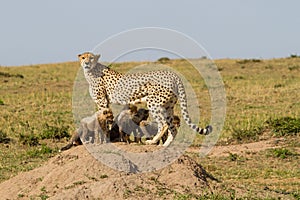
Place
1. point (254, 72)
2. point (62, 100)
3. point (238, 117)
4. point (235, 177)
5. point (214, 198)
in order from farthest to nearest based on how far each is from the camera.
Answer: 1. point (254, 72)
2. point (62, 100)
3. point (238, 117)
4. point (235, 177)
5. point (214, 198)

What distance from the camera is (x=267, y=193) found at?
7.66 meters

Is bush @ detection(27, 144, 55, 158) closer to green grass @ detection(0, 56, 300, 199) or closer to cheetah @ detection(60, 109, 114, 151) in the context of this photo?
green grass @ detection(0, 56, 300, 199)

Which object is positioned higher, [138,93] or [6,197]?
[138,93]

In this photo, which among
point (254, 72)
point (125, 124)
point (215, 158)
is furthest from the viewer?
point (254, 72)

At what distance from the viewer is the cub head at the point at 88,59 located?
873 centimetres

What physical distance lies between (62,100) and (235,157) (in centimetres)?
985

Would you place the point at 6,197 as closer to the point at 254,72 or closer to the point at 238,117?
the point at 238,117

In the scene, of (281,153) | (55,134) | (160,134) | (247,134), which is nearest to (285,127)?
(247,134)

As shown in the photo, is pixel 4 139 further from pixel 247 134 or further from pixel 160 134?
pixel 160 134

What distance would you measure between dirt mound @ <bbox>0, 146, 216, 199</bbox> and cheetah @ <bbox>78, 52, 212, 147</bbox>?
991 mm

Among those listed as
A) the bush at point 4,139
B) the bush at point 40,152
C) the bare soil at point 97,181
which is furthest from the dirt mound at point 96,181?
the bush at point 4,139

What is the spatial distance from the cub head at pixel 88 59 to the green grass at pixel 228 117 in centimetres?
221

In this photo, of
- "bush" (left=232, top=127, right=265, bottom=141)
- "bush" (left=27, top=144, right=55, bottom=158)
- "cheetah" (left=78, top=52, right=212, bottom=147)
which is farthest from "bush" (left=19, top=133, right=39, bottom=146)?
"cheetah" (left=78, top=52, right=212, bottom=147)

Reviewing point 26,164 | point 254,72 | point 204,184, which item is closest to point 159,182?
point 204,184
